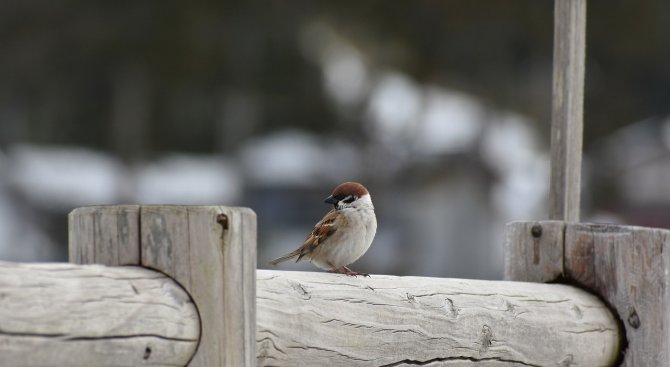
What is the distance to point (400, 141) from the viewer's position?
19.2 metres

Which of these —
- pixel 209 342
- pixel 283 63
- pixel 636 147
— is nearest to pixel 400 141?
pixel 283 63

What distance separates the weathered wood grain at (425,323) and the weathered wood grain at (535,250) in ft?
0.36

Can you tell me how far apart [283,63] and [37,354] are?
17.2 m

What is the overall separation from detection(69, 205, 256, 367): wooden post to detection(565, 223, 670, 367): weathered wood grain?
154 cm

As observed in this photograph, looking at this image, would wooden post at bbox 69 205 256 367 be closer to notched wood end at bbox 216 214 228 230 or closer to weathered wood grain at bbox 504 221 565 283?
notched wood end at bbox 216 214 228 230

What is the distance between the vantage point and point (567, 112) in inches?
148

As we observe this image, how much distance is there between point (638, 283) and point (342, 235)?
1.08 meters

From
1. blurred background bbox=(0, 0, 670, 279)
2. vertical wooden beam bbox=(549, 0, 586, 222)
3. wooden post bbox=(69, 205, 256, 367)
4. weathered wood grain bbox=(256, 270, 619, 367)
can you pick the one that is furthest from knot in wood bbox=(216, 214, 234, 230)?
blurred background bbox=(0, 0, 670, 279)

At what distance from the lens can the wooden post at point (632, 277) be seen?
11.0 ft

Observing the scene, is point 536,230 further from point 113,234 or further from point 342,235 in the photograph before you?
point 113,234

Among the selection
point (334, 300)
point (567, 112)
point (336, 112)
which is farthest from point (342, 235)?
point (336, 112)

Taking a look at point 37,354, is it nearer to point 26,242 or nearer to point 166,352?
point 166,352

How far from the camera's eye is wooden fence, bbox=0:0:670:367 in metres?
2.00

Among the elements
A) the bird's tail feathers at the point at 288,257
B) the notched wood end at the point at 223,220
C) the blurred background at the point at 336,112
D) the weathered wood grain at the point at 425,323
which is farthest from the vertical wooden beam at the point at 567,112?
the blurred background at the point at 336,112
